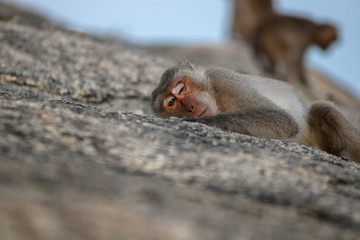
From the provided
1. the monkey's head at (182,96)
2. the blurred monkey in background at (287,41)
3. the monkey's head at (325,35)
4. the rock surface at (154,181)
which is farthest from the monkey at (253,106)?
the monkey's head at (325,35)

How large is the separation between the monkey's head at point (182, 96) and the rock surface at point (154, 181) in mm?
882

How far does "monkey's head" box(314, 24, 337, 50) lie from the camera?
611 inches

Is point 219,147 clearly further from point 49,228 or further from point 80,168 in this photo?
point 49,228

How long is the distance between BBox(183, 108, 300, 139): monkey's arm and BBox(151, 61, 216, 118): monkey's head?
18.5 inches

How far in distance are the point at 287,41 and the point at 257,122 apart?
11434 millimetres

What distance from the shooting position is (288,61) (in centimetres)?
1458

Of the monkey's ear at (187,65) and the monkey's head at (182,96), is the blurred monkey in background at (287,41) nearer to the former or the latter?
the monkey's ear at (187,65)

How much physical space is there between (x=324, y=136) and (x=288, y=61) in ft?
33.9

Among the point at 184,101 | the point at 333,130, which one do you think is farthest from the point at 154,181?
the point at 333,130

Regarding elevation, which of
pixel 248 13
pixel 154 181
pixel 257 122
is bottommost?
pixel 257 122

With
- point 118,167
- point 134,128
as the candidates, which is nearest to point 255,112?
point 134,128

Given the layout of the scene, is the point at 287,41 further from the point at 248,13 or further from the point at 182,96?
the point at 182,96

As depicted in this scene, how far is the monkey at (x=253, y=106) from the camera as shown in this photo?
4.09m

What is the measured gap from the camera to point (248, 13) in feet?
61.7
